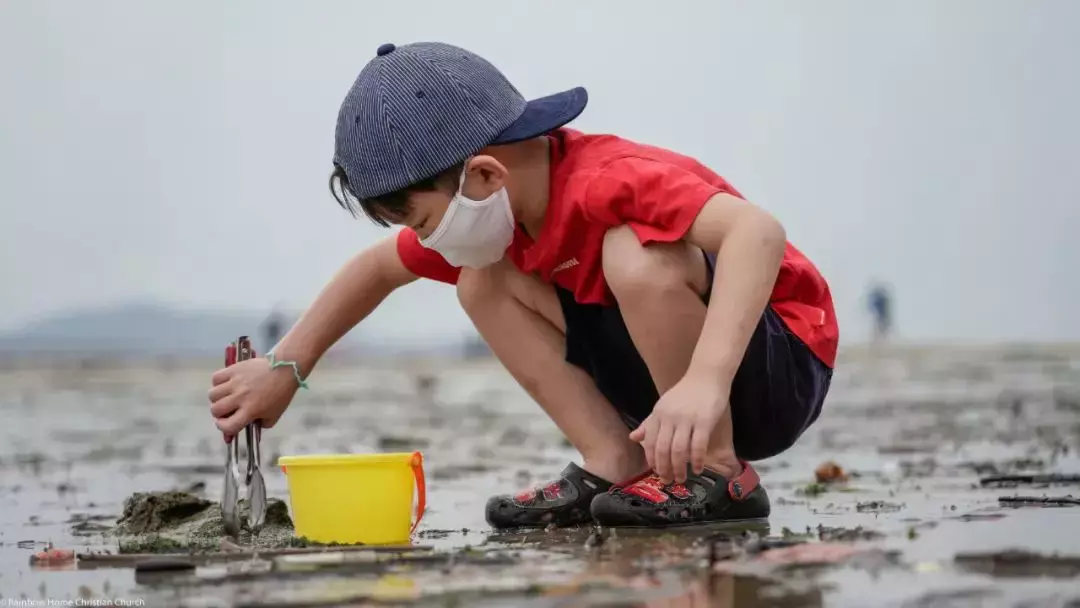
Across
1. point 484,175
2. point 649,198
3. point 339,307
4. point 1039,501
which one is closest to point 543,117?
point 484,175

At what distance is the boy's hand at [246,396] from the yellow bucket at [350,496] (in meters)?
0.25

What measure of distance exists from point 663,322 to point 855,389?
707 centimetres

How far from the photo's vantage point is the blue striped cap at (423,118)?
2404 millimetres

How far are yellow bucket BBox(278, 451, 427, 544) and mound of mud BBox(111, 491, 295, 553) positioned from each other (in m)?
0.08

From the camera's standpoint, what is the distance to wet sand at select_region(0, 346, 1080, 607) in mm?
1699

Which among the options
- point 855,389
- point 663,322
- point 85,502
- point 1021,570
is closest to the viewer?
point 1021,570

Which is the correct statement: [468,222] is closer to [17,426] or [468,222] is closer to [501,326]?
[501,326]

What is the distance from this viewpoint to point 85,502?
3412 mm

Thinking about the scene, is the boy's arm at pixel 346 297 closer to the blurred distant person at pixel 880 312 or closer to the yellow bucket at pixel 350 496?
the yellow bucket at pixel 350 496

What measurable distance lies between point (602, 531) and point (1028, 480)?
1334mm

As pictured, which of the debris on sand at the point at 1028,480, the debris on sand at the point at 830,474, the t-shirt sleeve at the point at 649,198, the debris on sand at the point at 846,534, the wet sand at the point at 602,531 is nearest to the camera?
the wet sand at the point at 602,531

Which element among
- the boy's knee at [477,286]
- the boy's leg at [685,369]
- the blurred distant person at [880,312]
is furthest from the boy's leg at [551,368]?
the blurred distant person at [880,312]

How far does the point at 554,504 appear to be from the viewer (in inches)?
106

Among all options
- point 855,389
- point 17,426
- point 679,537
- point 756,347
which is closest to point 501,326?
point 756,347
